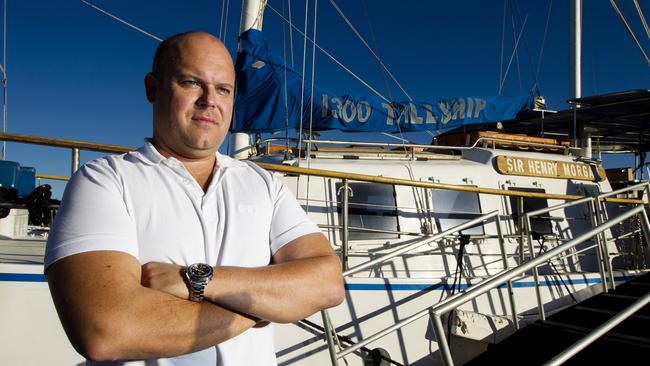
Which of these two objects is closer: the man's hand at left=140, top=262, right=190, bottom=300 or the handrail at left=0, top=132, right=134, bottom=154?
the man's hand at left=140, top=262, right=190, bottom=300

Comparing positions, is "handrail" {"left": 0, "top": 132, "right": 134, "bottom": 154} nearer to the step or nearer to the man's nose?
the man's nose

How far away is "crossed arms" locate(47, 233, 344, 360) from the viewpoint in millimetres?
1320

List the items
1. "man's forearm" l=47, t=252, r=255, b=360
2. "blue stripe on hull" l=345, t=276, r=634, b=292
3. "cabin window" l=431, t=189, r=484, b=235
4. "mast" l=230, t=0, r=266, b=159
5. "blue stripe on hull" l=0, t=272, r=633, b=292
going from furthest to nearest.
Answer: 1. "mast" l=230, t=0, r=266, b=159
2. "cabin window" l=431, t=189, r=484, b=235
3. "blue stripe on hull" l=345, t=276, r=634, b=292
4. "blue stripe on hull" l=0, t=272, r=633, b=292
5. "man's forearm" l=47, t=252, r=255, b=360

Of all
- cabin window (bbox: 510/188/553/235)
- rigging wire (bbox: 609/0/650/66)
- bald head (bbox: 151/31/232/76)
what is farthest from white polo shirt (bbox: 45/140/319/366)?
rigging wire (bbox: 609/0/650/66)

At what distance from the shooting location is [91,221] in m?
1.42

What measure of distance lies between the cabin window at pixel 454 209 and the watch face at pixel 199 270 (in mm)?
5064

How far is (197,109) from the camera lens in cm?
172

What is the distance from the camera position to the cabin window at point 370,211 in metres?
5.82

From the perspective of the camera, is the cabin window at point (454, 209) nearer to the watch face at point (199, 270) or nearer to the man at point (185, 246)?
the man at point (185, 246)

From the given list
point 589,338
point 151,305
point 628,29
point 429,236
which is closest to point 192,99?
point 151,305

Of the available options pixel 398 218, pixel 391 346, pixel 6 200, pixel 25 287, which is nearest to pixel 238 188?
pixel 25 287

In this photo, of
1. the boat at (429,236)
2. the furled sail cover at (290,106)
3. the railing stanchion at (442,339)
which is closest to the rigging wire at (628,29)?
the boat at (429,236)

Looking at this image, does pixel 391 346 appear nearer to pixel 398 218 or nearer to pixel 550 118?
pixel 398 218

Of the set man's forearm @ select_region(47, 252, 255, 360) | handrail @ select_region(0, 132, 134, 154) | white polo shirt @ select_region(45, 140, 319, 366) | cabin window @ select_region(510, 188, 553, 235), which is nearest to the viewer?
man's forearm @ select_region(47, 252, 255, 360)
